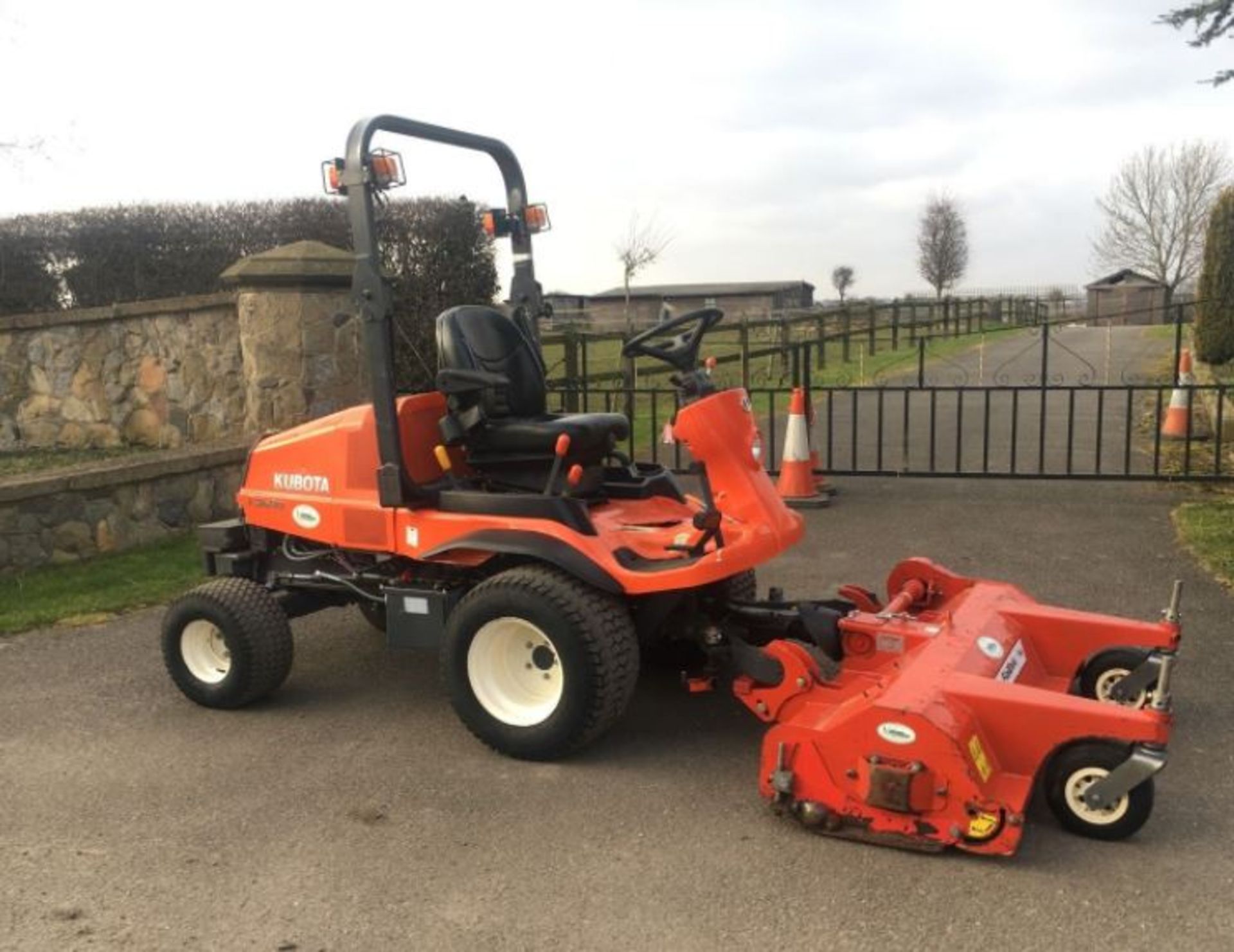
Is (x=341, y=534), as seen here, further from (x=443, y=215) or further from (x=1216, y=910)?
(x=443, y=215)

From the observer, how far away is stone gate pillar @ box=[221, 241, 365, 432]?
26.2 feet

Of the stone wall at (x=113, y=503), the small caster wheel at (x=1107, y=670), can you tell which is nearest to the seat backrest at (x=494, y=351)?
the small caster wheel at (x=1107, y=670)

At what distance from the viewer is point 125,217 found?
1133cm

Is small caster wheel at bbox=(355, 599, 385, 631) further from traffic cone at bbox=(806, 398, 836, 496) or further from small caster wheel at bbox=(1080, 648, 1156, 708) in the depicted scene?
traffic cone at bbox=(806, 398, 836, 496)

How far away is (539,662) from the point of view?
4031 millimetres

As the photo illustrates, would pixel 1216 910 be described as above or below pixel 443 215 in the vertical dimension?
below

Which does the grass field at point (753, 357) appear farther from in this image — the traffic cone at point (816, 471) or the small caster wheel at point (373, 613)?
the small caster wheel at point (373, 613)

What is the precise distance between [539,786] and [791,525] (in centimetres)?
129

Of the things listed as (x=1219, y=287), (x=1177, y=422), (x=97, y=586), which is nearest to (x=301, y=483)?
(x=97, y=586)

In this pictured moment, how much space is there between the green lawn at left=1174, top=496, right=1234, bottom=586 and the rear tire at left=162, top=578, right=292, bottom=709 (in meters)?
4.94

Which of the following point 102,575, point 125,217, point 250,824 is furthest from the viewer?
point 125,217

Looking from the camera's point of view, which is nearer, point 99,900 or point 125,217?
point 99,900

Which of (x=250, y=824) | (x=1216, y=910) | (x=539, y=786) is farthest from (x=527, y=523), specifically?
(x=1216, y=910)

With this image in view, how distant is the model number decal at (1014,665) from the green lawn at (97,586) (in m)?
4.68
